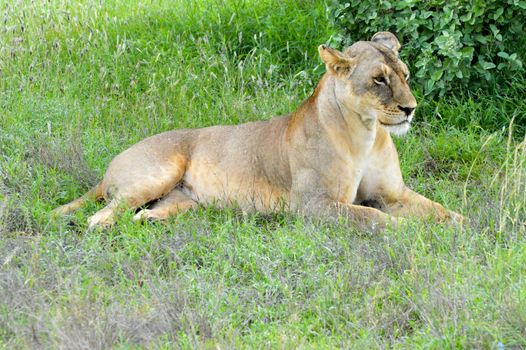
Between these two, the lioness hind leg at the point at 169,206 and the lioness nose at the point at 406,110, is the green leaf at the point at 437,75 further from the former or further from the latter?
the lioness hind leg at the point at 169,206

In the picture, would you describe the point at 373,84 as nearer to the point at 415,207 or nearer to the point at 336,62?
the point at 336,62

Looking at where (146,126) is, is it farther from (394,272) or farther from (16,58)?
(394,272)

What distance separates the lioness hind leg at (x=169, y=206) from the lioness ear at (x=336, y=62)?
1.20m

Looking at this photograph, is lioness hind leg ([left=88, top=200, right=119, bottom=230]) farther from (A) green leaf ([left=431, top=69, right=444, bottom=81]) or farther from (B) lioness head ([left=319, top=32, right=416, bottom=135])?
(A) green leaf ([left=431, top=69, right=444, bottom=81])

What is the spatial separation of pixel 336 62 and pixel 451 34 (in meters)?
1.32

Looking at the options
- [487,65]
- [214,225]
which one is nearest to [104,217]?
[214,225]

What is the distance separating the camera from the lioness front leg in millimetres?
5352

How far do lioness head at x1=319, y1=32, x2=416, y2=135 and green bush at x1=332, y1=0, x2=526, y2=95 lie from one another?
42.6 inches

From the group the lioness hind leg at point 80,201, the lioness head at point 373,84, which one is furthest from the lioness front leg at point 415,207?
the lioness hind leg at point 80,201

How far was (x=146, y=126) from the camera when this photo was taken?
6.90 metres

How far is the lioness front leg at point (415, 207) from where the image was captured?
5.35m

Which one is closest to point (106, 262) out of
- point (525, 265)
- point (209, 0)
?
point (525, 265)

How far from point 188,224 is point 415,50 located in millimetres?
2203

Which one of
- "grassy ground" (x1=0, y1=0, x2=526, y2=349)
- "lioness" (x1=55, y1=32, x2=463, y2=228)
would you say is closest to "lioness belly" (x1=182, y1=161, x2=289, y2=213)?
"lioness" (x1=55, y1=32, x2=463, y2=228)
